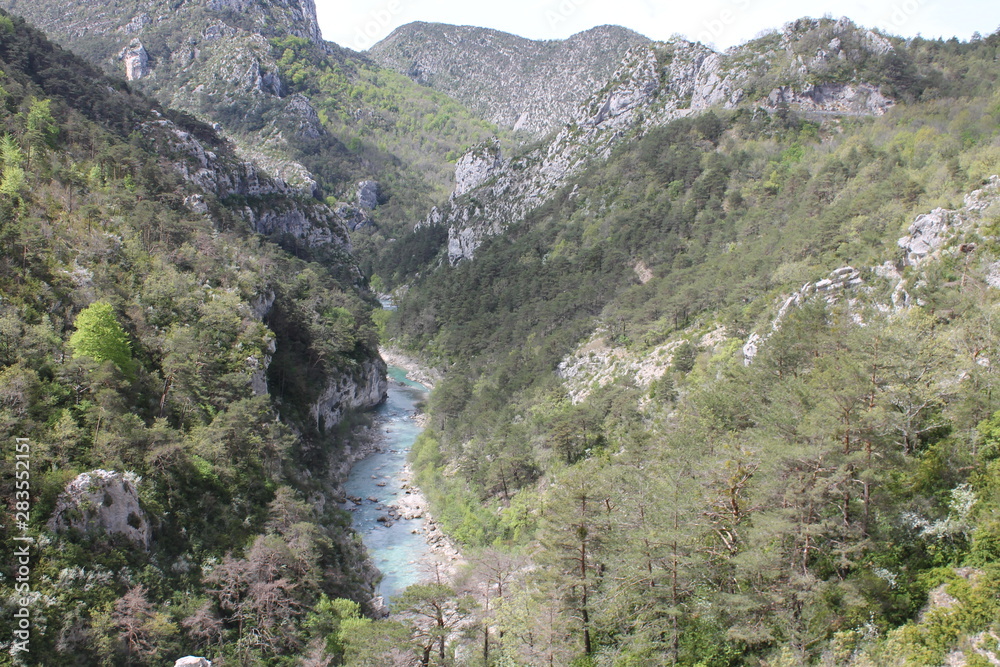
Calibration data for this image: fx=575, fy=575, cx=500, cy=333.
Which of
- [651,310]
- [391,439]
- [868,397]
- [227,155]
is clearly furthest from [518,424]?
[227,155]

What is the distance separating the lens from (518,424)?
56.1 metres

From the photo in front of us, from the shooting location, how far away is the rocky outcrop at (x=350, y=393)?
6512cm

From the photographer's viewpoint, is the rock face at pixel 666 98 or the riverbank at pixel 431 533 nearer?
the riverbank at pixel 431 533

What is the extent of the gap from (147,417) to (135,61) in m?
168

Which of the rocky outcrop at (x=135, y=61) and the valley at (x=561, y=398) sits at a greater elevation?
the rocky outcrop at (x=135, y=61)

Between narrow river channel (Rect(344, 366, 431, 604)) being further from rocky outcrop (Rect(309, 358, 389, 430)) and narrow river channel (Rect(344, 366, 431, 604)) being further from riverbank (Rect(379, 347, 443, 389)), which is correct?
riverbank (Rect(379, 347, 443, 389))

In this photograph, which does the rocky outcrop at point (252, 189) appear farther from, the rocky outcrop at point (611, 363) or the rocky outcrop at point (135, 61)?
the rocky outcrop at point (135, 61)

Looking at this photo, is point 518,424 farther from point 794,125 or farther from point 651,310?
point 794,125

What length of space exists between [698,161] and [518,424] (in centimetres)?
5477

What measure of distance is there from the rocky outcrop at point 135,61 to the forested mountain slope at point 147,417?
4117 inches

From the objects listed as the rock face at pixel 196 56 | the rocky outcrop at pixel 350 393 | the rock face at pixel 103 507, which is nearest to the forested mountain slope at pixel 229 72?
the rock face at pixel 196 56

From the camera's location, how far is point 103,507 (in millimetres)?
28484

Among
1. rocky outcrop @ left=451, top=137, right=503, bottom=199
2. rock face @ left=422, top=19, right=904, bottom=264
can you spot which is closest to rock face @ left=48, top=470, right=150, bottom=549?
rock face @ left=422, top=19, right=904, bottom=264

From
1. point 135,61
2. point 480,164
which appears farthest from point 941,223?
point 135,61
